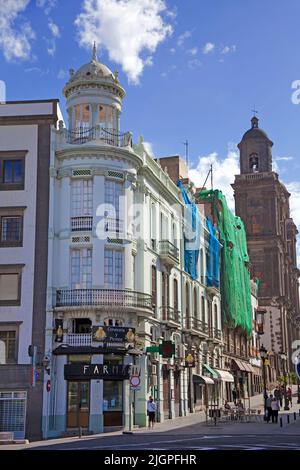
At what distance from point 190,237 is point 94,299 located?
1831 centimetres

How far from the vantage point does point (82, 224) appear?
121ft

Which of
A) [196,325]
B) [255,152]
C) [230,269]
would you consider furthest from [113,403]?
[255,152]

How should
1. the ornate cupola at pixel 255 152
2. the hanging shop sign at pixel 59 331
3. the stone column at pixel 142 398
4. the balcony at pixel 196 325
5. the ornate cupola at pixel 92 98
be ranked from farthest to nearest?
the ornate cupola at pixel 255 152, the balcony at pixel 196 325, the ornate cupola at pixel 92 98, the stone column at pixel 142 398, the hanging shop sign at pixel 59 331

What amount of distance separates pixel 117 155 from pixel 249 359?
48.4 m

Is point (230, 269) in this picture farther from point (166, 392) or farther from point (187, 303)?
point (166, 392)

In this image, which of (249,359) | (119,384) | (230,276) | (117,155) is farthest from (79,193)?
(249,359)

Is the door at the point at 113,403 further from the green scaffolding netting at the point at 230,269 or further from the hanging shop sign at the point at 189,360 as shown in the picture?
the green scaffolding netting at the point at 230,269

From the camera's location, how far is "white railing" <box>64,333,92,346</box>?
35250mm

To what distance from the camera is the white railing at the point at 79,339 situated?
35250mm

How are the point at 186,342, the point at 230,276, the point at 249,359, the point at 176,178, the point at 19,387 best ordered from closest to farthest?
the point at 19,387, the point at 186,342, the point at 176,178, the point at 230,276, the point at 249,359

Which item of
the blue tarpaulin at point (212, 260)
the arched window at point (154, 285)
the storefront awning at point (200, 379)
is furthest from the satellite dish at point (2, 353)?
the blue tarpaulin at point (212, 260)

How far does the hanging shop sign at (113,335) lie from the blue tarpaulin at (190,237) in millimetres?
15599

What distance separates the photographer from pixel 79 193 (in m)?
37.3
